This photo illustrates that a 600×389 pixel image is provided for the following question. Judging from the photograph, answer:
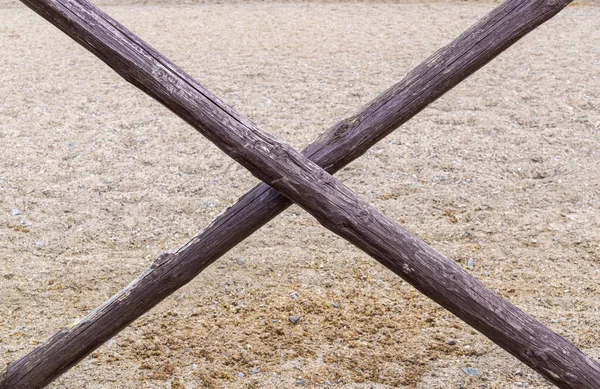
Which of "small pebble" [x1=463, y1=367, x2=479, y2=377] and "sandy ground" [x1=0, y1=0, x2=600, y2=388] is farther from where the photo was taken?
"sandy ground" [x1=0, y1=0, x2=600, y2=388]

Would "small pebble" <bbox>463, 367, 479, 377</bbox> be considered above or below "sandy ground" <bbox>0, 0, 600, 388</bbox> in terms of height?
below

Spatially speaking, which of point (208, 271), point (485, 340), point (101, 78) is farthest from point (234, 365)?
point (101, 78)

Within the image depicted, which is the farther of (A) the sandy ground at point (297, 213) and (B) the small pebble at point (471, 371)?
(A) the sandy ground at point (297, 213)

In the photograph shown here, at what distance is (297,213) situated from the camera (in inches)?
168

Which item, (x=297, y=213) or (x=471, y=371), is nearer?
(x=471, y=371)

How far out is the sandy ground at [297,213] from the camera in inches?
120

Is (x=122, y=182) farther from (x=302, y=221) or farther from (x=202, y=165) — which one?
(x=302, y=221)

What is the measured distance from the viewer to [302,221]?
4.16m

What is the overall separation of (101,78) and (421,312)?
4.33 metres

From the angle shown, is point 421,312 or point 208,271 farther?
point 208,271

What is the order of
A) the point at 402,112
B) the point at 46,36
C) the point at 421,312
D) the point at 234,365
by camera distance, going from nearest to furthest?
the point at 402,112, the point at 234,365, the point at 421,312, the point at 46,36

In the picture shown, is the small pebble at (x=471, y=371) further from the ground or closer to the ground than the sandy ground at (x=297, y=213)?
closer to the ground

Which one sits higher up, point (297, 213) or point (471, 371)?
point (297, 213)

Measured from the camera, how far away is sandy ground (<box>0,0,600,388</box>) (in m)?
3.05
